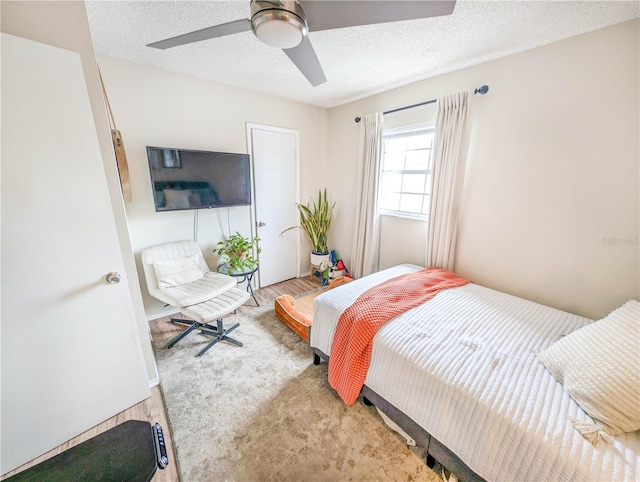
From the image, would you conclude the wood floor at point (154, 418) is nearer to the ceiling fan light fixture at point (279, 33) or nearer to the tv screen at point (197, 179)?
the tv screen at point (197, 179)

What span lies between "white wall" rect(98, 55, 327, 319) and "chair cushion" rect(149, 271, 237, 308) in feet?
1.76

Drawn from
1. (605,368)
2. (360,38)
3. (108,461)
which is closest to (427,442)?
(605,368)

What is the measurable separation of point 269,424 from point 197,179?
7.31 ft

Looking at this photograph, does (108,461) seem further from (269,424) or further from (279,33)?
(279,33)

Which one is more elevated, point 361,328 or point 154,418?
point 361,328

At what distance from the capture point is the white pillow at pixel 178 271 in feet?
7.22

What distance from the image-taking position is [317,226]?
348cm

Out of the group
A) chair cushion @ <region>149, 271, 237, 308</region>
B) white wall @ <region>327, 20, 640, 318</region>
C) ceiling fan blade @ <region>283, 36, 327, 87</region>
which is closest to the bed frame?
chair cushion @ <region>149, 271, 237, 308</region>

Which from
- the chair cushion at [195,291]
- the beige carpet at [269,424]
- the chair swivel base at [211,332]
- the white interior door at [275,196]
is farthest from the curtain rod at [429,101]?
the chair swivel base at [211,332]

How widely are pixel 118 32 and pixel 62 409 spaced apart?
241 centimetres

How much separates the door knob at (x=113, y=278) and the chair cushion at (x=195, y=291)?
668 mm

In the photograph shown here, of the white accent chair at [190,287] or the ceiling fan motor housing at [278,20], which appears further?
the white accent chair at [190,287]

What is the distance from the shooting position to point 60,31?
3.85 ft

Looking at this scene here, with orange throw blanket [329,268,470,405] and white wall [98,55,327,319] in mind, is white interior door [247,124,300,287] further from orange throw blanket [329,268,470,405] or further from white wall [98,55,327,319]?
orange throw blanket [329,268,470,405]
